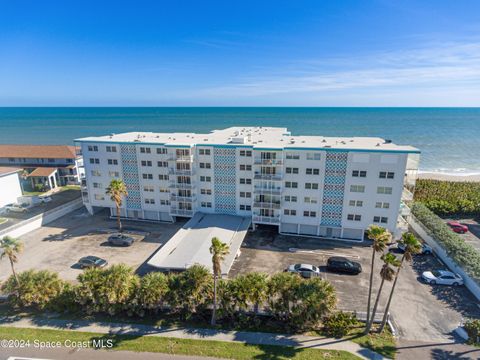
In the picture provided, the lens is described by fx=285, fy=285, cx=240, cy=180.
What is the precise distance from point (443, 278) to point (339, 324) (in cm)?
1526

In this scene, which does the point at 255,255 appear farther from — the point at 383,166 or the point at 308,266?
the point at 383,166

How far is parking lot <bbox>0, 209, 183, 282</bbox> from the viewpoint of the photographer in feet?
115

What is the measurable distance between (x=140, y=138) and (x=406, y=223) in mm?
44111

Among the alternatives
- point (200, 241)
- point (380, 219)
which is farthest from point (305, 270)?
point (380, 219)

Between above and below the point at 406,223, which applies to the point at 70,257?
below

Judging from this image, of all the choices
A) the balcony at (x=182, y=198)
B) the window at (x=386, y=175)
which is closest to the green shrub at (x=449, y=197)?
the window at (x=386, y=175)

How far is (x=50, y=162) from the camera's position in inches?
2643

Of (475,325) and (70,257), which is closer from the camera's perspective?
(475,325)

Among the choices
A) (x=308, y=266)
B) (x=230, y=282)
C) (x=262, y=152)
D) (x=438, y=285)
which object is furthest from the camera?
(x=262, y=152)

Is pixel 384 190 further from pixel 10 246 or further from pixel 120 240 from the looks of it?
pixel 10 246

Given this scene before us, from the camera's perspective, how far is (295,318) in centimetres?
2456

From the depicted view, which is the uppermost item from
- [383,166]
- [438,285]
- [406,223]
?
[383,166]

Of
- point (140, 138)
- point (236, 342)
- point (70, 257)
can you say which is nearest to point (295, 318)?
point (236, 342)

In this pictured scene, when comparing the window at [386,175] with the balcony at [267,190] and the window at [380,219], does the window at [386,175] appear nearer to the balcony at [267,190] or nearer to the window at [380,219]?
the window at [380,219]
